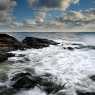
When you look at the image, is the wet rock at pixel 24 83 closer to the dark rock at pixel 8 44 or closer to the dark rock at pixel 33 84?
the dark rock at pixel 33 84

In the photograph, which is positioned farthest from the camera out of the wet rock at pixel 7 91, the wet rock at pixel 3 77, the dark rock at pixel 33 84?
the wet rock at pixel 3 77

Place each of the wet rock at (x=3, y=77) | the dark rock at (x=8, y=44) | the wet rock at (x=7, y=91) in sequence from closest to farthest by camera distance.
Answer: the wet rock at (x=7, y=91)
the wet rock at (x=3, y=77)
the dark rock at (x=8, y=44)

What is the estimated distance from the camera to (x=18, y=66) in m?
24.4

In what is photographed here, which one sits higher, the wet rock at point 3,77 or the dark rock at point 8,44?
the dark rock at point 8,44

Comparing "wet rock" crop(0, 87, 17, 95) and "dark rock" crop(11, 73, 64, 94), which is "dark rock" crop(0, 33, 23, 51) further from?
"wet rock" crop(0, 87, 17, 95)

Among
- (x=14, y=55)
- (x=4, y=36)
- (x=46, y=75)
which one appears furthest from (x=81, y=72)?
(x=4, y=36)

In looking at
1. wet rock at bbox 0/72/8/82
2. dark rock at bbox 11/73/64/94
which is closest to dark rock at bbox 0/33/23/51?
wet rock at bbox 0/72/8/82

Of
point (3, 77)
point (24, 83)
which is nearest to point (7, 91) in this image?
point (24, 83)

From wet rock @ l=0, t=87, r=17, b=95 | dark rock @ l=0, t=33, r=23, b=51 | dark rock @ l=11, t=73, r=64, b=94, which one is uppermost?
dark rock @ l=0, t=33, r=23, b=51

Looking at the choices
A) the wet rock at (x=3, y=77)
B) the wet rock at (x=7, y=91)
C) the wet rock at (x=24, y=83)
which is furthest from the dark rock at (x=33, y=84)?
the wet rock at (x=3, y=77)

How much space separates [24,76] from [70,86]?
3.37 metres

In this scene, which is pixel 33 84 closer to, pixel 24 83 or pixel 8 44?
pixel 24 83

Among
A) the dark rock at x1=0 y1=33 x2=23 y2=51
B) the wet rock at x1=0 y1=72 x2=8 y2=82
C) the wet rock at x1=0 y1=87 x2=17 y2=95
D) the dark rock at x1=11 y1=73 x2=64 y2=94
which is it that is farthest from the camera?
the dark rock at x1=0 y1=33 x2=23 y2=51

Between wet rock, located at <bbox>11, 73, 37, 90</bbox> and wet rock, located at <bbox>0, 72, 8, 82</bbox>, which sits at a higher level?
wet rock, located at <bbox>11, 73, 37, 90</bbox>
